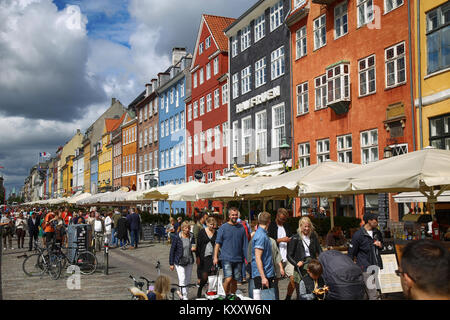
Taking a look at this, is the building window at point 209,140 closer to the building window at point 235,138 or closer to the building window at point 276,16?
the building window at point 235,138

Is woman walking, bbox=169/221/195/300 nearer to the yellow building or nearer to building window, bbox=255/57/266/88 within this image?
the yellow building

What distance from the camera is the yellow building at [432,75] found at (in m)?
18.0

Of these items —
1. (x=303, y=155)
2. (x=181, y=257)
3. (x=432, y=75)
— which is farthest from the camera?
(x=303, y=155)

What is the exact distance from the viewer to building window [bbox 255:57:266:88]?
33125 millimetres

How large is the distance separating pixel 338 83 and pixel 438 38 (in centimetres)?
658

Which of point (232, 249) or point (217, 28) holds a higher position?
point (217, 28)

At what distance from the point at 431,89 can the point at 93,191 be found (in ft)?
274

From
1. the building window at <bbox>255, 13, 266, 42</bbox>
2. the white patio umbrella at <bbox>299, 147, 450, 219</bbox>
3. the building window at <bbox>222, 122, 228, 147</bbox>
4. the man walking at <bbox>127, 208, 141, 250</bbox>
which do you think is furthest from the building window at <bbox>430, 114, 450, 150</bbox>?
the building window at <bbox>222, 122, 228, 147</bbox>

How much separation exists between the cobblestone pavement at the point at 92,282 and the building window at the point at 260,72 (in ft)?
51.9

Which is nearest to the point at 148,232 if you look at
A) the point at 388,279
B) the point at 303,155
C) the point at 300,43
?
the point at 303,155

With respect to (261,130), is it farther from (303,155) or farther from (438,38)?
(438,38)

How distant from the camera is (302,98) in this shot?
28141 mm

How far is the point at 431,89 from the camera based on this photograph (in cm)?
1884

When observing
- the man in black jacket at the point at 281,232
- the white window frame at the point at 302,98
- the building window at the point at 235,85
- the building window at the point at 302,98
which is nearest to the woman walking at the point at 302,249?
the man in black jacket at the point at 281,232
